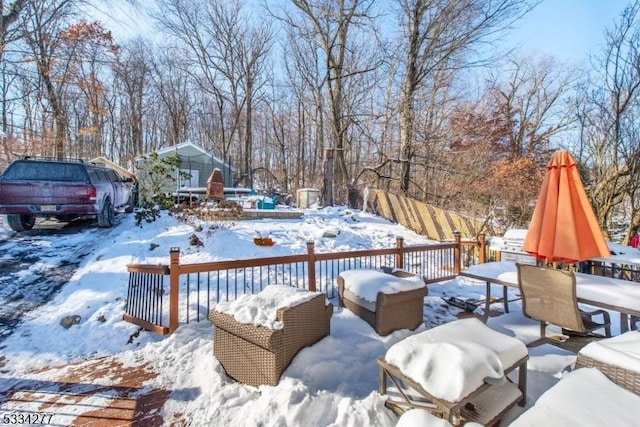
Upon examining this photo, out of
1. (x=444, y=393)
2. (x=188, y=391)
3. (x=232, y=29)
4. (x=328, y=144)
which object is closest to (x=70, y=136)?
(x=232, y=29)

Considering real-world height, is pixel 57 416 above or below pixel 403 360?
below

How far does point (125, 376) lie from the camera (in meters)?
2.99

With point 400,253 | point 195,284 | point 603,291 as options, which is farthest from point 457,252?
point 195,284

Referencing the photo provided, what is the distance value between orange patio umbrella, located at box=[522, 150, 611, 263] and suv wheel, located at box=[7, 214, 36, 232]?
10.5 metres

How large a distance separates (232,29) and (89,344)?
78.4ft

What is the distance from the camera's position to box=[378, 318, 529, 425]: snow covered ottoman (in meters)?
1.81

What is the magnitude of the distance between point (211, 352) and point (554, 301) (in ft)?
11.8

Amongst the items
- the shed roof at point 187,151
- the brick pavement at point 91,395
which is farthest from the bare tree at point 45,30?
the brick pavement at point 91,395

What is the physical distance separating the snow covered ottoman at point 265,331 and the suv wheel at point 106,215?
6.80 metres

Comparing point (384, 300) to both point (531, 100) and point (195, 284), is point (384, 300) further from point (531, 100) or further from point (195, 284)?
point (531, 100)

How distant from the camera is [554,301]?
3.15 metres

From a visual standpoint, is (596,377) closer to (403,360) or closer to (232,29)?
(403,360)

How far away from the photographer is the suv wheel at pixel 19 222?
23.8 feet

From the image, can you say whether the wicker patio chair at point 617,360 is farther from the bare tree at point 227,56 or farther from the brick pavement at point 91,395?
the bare tree at point 227,56
